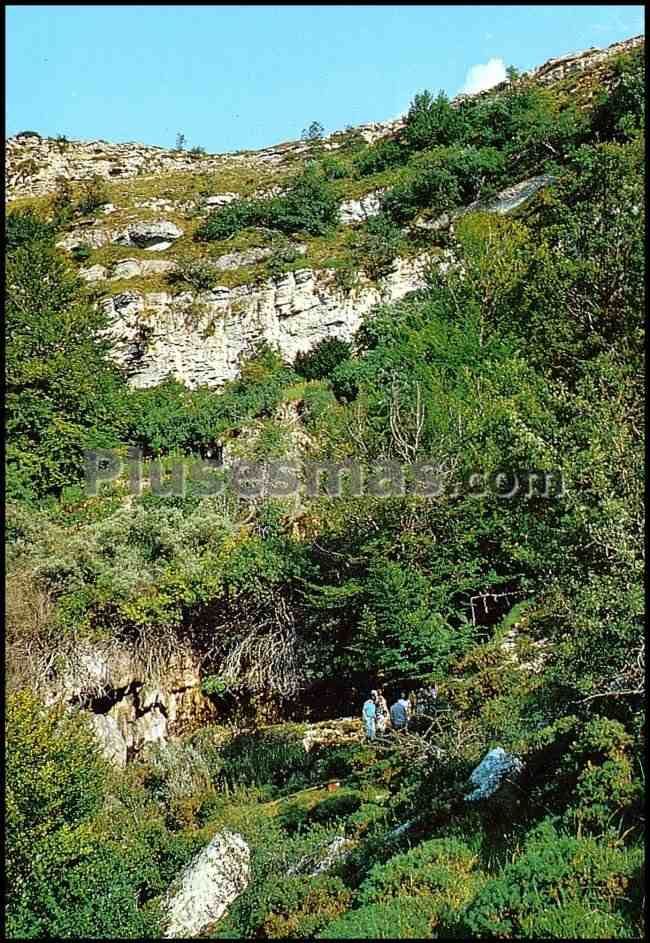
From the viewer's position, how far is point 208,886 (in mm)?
9297

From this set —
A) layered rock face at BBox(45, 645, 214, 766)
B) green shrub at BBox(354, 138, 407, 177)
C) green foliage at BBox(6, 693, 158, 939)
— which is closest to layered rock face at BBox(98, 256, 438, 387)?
green shrub at BBox(354, 138, 407, 177)

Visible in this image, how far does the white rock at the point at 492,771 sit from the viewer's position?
8641 mm

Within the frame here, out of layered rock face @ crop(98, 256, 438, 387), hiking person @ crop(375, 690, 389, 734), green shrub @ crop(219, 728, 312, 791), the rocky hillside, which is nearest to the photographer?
hiking person @ crop(375, 690, 389, 734)

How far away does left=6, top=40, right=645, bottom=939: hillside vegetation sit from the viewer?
711cm

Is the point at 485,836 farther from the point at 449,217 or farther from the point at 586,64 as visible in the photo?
the point at 586,64

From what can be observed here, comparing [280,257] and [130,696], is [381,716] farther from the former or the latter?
[280,257]

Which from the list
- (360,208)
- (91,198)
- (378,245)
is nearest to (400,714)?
(378,245)

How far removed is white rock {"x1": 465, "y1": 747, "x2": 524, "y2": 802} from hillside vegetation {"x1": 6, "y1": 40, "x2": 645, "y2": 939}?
171mm

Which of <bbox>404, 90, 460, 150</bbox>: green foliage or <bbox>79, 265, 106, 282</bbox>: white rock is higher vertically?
<bbox>404, 90, 460, 150</bbox>: green foliage

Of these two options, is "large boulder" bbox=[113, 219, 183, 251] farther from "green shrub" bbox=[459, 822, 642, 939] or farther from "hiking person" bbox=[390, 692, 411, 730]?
"green shrub" bbox=[459, 822, 642, 939]

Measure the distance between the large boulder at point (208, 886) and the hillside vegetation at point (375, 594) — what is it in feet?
0.69

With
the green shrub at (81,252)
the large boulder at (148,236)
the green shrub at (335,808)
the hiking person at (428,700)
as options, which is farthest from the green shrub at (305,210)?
the green shrub at (335,808)

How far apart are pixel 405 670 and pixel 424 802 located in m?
3.28

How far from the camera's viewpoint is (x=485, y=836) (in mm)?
7934
